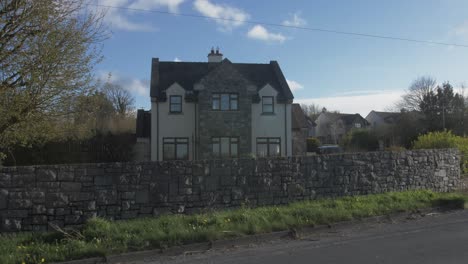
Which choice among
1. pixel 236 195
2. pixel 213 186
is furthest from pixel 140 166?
pixel 236 195

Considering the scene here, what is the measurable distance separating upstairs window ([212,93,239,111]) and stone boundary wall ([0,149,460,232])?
15354 mm

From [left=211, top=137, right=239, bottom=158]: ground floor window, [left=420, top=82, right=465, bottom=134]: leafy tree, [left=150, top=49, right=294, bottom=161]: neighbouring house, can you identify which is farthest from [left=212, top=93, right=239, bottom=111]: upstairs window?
[left=420, top=82, right=465, bottom=134]: leafy tree

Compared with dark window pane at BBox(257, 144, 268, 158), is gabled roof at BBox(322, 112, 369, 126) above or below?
above

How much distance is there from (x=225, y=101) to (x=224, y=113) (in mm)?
836

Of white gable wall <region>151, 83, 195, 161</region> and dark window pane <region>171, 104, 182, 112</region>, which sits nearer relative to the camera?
white gable wall <region>151, 83, 195, 161</region>

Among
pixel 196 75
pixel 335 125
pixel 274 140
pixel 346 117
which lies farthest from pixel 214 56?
pixel 346 117

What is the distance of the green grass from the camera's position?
7438mm

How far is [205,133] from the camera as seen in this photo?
27750 mm

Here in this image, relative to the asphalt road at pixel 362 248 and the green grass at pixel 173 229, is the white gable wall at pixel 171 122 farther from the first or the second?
the asphalt road at pixel 362 248

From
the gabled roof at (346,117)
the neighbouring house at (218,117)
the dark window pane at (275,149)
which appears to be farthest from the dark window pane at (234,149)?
the gabled roof at (346,117)

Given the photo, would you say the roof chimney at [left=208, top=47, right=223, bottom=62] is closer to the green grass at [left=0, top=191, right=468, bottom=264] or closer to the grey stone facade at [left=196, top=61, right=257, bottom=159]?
the grey stone facade at [left=196, top=61, right=257, bottom=159]

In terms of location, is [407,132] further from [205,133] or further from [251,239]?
[251,239]

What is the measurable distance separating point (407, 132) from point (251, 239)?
1686 inches

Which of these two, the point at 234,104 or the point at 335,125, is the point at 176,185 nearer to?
the point at 234,104
